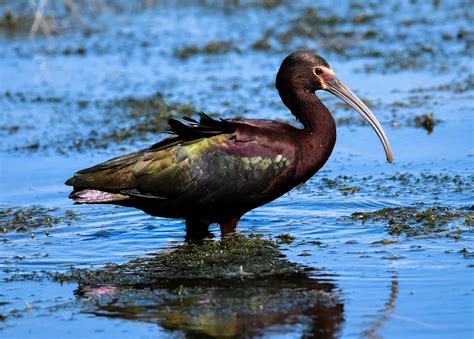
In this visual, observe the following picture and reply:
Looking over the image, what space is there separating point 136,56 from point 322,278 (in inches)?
358

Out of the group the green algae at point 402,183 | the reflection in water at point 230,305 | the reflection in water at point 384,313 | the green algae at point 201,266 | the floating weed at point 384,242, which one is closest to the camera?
the reflection in water at point 384,313

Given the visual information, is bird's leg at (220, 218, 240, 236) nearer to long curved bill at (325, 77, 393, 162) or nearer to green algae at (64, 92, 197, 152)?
long curved bill at (325, 77, 393, 162)

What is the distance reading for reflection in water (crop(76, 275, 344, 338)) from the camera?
Result: 5785 millimetres

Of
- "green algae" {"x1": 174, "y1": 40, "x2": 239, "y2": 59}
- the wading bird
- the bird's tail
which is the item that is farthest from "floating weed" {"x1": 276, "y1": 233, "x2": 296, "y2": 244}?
"green algae" {"x1": 174, "y1": 40, "x2": 239, "y2": 59}

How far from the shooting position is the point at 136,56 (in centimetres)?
1523

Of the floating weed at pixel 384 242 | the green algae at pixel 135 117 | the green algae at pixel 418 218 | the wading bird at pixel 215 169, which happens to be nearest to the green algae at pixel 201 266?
the wading bird at pixel 215 169

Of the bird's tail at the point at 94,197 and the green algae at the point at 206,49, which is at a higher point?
the green algae at the point at 206,49

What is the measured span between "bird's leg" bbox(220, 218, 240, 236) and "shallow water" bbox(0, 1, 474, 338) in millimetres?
254

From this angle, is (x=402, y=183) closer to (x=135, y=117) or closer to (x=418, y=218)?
(x=418, y=218)

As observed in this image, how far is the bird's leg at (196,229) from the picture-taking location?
789 cm

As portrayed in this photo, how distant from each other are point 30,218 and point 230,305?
2932 mm

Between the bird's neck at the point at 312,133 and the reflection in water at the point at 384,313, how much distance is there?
1.41m

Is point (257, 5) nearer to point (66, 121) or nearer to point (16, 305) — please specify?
point (66, 121)

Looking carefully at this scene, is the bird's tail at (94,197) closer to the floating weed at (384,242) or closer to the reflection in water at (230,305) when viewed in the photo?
the reflection in water at (230,305)
